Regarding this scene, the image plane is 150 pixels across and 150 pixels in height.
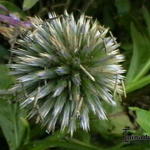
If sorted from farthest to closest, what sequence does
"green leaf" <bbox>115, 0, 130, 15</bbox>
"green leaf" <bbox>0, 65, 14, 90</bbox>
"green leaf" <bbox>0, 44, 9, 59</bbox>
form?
"green leaf" <bbox>115, 0, 130, 15</bbox>, "green leaf" <bbox>0, 44, 9, 59</bbox>, "green leaf" <bbox>0, 65, 14, 90</bbox>

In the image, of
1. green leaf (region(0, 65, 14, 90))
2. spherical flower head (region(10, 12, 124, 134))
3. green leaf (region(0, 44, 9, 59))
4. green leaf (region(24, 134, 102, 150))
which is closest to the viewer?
spherical flower head (region(10, 12, 124, 134))

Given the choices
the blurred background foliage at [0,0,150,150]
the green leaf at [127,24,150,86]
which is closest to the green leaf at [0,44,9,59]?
the blurred background foliage at [0,0,150,150]

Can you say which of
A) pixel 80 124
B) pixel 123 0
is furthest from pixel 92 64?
pixel 123 0

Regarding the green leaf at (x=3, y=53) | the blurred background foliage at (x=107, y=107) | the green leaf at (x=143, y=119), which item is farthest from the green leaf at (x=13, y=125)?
the green leaf at (x=143, y=119)

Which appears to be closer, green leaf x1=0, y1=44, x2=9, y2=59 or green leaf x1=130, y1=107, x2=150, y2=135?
green leaf x1=130, y1=107, x2=150, y2=135

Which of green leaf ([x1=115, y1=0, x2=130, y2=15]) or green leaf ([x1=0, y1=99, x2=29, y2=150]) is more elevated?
green leaf ([x1=115, y1=0, x2=130, y2=15])

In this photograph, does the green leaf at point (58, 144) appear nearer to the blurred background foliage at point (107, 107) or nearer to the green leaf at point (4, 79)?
the blurred background foliage at point (107, 107)

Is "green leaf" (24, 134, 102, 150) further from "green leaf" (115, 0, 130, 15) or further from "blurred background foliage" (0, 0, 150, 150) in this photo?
"green leaf" (115, 0, 130, 15)
